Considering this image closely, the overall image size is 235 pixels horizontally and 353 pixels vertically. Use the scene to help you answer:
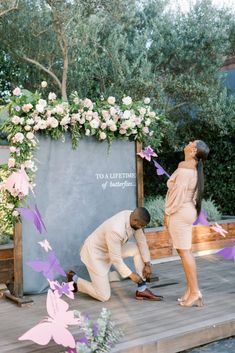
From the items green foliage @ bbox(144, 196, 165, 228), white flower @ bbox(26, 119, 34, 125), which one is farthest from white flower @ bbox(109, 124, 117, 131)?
green foliage @ bbox(144, 196, 165, 228)

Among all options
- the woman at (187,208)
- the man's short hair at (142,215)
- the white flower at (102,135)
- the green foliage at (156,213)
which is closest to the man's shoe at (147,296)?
the woman at (187,208)

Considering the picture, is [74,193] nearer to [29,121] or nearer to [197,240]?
[29,121]

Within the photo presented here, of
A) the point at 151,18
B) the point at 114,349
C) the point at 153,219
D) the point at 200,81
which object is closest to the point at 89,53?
the point at 151,18

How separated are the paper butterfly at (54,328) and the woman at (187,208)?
1963 millimetres

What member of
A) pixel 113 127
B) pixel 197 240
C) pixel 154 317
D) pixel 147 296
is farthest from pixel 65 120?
pixel 197 240

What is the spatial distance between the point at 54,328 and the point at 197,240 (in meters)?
5.49

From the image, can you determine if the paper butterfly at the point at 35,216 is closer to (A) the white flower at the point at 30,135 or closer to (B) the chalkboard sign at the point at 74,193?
(B) the chalkboard sign at the point at 74,193

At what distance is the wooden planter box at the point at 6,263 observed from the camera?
20.4 feet

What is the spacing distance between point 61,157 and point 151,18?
6359 millimetres

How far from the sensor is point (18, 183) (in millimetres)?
5145

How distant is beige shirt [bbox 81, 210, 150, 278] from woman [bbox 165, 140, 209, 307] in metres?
0.54

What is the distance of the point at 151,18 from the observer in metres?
11.3

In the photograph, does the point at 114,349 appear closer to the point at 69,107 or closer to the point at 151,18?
the point at 69,107

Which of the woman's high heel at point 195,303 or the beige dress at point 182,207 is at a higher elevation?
the beige dress at point 182,207
